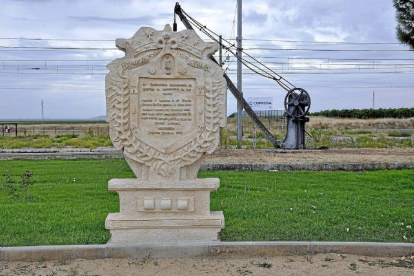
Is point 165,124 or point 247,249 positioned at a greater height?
point 165,124

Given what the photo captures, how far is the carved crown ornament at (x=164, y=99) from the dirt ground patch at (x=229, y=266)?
46.6 inches

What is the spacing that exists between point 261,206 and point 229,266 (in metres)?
2.72

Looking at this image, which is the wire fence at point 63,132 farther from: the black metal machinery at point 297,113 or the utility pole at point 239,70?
the black metal machinery at point 297,113

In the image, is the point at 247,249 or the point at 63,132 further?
the point at 63,132

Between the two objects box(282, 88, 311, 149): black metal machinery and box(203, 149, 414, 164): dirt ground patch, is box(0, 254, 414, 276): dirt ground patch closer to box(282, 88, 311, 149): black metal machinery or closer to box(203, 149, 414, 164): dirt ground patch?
box(203, 149, 414, 164): dirt ground patch

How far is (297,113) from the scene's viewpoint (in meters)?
17.5

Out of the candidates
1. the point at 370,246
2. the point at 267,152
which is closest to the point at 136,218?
the point at 370,246

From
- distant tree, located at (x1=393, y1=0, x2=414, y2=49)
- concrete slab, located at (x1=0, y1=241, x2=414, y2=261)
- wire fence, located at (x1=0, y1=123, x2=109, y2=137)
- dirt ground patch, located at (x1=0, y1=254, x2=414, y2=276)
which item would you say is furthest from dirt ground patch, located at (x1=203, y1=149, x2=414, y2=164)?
wire fence, located at (x1=0, y1=123, x2=109, y2=137)

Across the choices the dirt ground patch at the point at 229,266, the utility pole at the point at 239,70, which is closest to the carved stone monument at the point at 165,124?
the dirt ground patch at the point at 229,266

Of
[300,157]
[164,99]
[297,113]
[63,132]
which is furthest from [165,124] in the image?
[63,132]

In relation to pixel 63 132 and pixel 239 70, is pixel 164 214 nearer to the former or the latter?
pixel 239 70

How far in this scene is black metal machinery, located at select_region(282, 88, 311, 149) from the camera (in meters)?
17.3

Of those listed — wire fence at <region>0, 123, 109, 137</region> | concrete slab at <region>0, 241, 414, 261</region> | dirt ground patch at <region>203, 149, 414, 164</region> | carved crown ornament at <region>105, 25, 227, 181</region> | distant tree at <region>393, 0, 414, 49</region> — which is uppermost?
distant tree at <region>393, 0, 414, 49</region>

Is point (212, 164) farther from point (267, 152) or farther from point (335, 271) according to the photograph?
point (335, 271)
